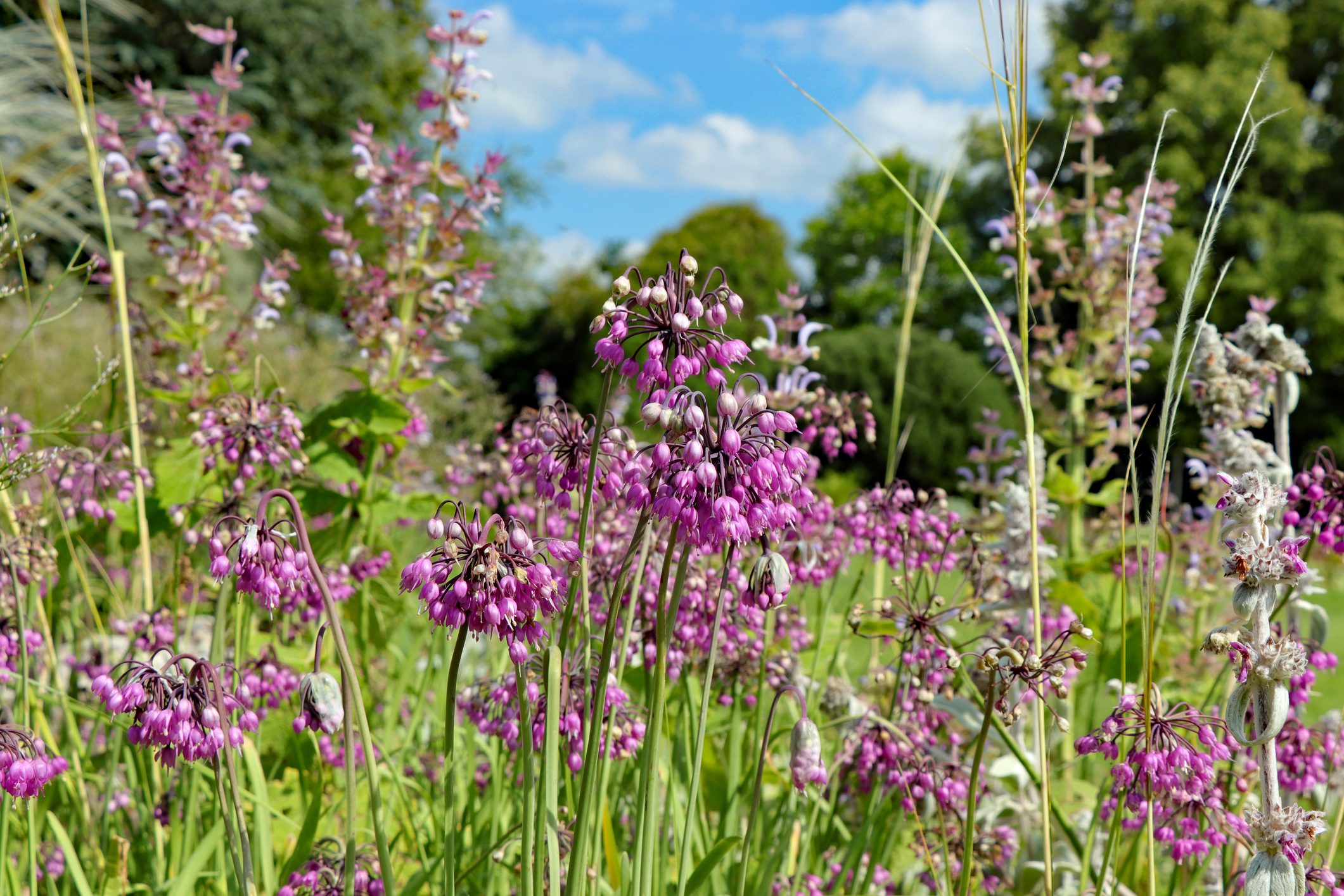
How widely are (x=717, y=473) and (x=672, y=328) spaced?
0.81 ft

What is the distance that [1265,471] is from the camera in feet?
8.97

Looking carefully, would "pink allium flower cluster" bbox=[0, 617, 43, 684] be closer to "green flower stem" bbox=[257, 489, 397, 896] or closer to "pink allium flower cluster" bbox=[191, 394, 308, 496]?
"pink allium flower cluster" bbox=[191, 394, 308, 496]

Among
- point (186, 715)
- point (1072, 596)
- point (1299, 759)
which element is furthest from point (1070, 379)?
point (186, 715)

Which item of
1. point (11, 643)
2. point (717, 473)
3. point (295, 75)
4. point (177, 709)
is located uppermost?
point (295, 75)

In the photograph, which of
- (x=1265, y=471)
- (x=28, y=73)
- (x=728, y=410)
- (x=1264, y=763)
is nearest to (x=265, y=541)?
(x=728, y=410)

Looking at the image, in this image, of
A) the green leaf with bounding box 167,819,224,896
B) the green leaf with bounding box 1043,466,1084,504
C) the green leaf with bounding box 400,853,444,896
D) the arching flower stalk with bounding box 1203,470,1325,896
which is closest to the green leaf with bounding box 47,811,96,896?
the green leaf with bounding box 167,819,224,896

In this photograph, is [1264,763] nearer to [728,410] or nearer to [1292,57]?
[728,410]

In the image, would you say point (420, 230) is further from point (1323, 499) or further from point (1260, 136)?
point (1260, 136)

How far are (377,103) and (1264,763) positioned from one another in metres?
28.7

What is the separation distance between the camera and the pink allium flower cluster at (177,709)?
4.84 feet

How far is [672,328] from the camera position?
5.10ft

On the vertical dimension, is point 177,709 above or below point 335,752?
above

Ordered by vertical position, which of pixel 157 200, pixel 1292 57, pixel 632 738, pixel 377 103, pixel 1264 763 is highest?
pixel 1292 57

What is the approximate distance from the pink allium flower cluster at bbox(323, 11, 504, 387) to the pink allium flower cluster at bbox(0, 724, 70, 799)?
2226mm
